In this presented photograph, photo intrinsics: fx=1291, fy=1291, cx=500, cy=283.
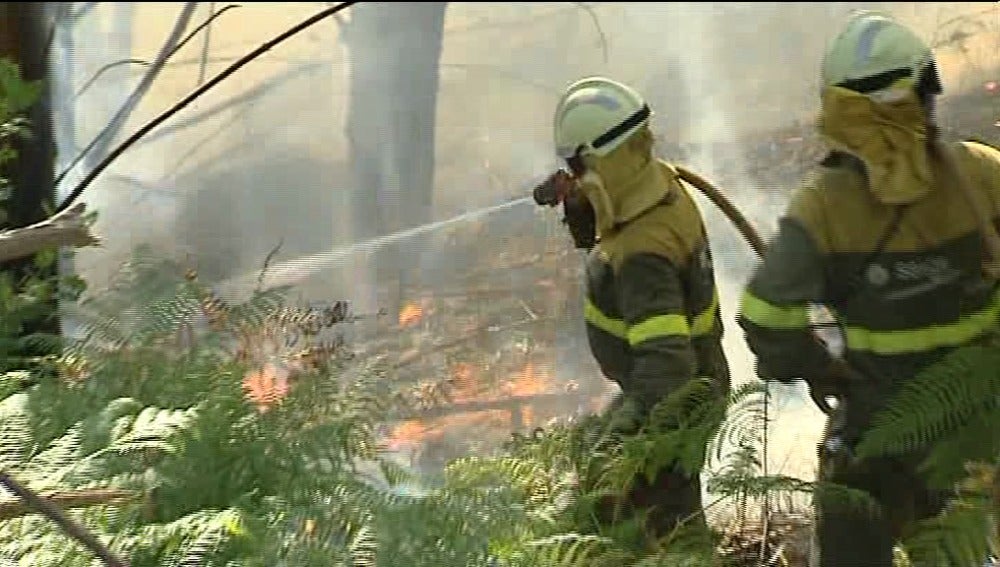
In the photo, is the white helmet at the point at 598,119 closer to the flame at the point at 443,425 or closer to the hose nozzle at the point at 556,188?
the hose nozzle at the point at 556,188

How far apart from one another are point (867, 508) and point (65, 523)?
77 cm

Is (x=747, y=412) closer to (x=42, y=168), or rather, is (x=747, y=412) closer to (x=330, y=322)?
(x=330, y=322)

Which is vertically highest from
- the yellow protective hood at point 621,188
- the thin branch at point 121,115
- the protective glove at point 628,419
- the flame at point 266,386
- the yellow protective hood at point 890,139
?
the yellow protective hood at point 890,139

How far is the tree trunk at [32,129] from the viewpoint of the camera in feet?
6.89

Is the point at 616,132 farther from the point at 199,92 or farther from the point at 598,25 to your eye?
the point at 598,25

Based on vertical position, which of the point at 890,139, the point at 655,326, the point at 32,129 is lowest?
the point at 32,129

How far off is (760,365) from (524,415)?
661mm

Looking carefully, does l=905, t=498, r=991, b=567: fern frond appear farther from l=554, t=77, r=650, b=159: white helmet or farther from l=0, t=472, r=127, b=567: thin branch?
l=0, t=472, r=127, b=567: thin branch

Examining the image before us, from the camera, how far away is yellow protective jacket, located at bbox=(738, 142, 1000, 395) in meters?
1.23

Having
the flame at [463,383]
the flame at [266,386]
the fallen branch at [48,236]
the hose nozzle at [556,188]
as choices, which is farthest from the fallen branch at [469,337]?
the fallen branch at [48,236]

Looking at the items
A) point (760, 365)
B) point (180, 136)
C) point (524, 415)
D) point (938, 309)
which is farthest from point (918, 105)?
point (180, 136)

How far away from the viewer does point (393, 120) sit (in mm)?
2779

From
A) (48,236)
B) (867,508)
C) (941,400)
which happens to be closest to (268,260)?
(48,236)

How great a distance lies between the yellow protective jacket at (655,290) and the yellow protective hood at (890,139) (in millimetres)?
292
